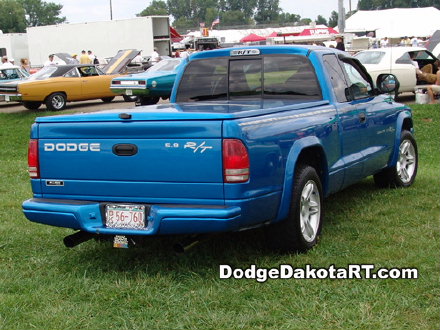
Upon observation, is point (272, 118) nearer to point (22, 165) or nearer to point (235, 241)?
point (235, 241)

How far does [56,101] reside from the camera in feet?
71.0

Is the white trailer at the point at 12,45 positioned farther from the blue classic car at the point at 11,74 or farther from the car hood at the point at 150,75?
the car hood at the point at 150,75

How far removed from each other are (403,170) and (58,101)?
1491cm

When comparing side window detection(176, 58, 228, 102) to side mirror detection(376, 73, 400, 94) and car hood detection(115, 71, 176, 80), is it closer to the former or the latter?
side mirror detection(376, 73, 400, 94)

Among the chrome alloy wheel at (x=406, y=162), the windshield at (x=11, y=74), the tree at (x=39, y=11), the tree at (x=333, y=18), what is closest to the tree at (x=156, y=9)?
the tree at (x=39, y=11)

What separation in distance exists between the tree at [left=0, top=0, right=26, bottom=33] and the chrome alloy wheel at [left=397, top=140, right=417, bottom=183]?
130 m

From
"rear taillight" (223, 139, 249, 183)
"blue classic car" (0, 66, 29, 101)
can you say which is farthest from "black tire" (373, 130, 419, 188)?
"blue classic car" (0, 66, 29, 101)

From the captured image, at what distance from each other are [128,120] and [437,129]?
10337 mm

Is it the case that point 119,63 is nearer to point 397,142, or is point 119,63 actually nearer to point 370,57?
point 370,57

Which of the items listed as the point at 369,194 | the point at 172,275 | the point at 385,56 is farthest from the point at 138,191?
the point at 385,56

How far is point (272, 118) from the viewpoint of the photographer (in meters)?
5.59

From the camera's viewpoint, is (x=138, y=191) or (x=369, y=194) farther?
(x=369, y=194)

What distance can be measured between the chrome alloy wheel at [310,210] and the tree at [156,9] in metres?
156

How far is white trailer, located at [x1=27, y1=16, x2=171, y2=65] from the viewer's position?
34.5 meters
